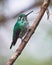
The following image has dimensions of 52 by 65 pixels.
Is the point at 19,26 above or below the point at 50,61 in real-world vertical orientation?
→ above

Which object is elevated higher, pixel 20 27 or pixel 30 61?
pixel 20 27

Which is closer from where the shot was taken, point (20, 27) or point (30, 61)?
point (20, 27)

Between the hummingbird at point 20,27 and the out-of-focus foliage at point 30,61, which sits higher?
the hummingbird at point 20,27

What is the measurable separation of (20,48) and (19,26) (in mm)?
266

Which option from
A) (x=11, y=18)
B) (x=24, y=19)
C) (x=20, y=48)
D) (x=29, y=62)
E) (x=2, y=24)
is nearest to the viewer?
(x=20, y=48)

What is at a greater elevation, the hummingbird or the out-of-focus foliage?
the hummingbird

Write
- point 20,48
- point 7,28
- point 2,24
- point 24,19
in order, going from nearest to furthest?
point 20,48 < point 24,19 < point 2,24 < point 7,28

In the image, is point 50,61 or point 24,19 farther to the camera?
point 50,61

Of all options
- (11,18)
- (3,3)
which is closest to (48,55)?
(3,3)

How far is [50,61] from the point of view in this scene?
2.77 metres

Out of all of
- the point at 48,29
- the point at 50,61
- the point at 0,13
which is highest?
the point at 0,13

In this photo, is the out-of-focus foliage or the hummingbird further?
the out-of-focus foliage

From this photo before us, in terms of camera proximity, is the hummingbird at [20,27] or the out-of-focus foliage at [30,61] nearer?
the hummingbird at [20,27]

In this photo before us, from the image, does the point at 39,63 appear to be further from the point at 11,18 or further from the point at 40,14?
the point at 40,14
